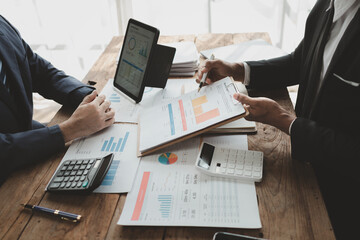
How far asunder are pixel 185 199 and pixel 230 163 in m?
0.17

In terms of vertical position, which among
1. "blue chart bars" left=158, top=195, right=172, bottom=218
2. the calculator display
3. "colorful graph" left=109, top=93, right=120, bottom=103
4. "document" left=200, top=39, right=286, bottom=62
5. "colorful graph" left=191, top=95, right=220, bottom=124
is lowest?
"blue chart bars" left=158, top=195, right=172, bottom=218

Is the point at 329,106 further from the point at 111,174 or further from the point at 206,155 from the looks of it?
the point at 111,174

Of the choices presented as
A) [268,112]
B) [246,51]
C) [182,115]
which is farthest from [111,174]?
[246,51]

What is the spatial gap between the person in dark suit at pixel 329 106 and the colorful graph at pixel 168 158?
25cm

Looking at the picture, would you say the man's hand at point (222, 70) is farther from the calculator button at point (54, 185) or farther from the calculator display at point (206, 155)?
the calculator button at point (54, 185)

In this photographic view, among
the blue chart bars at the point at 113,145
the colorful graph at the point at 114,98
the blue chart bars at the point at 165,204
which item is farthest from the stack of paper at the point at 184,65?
the blue chart bars at the point at 165,204

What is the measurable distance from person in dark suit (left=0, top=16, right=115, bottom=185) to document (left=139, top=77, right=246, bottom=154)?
163 millimetres

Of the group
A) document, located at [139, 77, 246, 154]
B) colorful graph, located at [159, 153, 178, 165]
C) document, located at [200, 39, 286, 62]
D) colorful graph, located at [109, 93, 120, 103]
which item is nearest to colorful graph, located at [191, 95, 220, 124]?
document, located at [139, 77, 246, 154]

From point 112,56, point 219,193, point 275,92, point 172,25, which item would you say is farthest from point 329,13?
point 172,25

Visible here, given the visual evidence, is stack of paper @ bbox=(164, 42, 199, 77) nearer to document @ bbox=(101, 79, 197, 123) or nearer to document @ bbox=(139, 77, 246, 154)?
document @ bbox=(101, 79, 197, 123)

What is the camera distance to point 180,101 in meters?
1.09

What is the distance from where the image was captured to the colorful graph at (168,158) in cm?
90

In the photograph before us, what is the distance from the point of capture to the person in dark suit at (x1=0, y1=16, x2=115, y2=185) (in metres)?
0.93

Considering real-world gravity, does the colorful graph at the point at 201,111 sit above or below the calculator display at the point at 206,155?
above
